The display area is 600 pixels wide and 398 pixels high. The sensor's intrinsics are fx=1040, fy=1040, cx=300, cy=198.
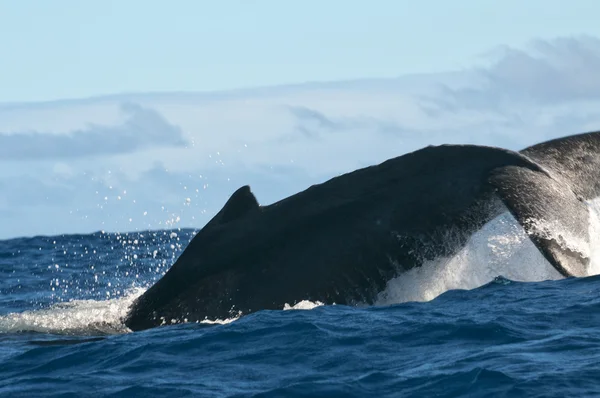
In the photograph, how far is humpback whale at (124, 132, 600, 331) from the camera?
432 inches

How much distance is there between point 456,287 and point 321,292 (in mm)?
1769

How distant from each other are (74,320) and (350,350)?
4.80 meters

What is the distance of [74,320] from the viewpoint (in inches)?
514

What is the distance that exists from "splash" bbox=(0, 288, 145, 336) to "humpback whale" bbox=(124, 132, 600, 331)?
0.76 m

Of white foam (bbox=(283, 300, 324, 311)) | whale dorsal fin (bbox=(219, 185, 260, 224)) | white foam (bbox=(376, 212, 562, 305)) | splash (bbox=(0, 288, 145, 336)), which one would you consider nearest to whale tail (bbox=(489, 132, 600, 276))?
white foam (bbox=(376, 212, 562, 305))

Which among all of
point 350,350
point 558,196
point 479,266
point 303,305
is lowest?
point 350,350

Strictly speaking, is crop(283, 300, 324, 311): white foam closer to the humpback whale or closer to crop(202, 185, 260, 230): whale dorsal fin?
the humpback whale

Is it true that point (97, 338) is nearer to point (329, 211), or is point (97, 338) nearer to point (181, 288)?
point (181, 288)

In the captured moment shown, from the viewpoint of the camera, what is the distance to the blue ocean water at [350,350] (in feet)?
27.6

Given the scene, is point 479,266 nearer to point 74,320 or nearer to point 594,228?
point 594,228

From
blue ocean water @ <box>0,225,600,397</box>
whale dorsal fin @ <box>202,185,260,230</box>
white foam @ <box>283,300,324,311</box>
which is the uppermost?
whale dorsal fin @ <box>202,185,260,230</box>

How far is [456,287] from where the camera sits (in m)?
12.0

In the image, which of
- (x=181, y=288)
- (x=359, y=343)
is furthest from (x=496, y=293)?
(x=181, y=288)

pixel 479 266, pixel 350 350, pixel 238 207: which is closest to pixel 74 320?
pixel 238 207
